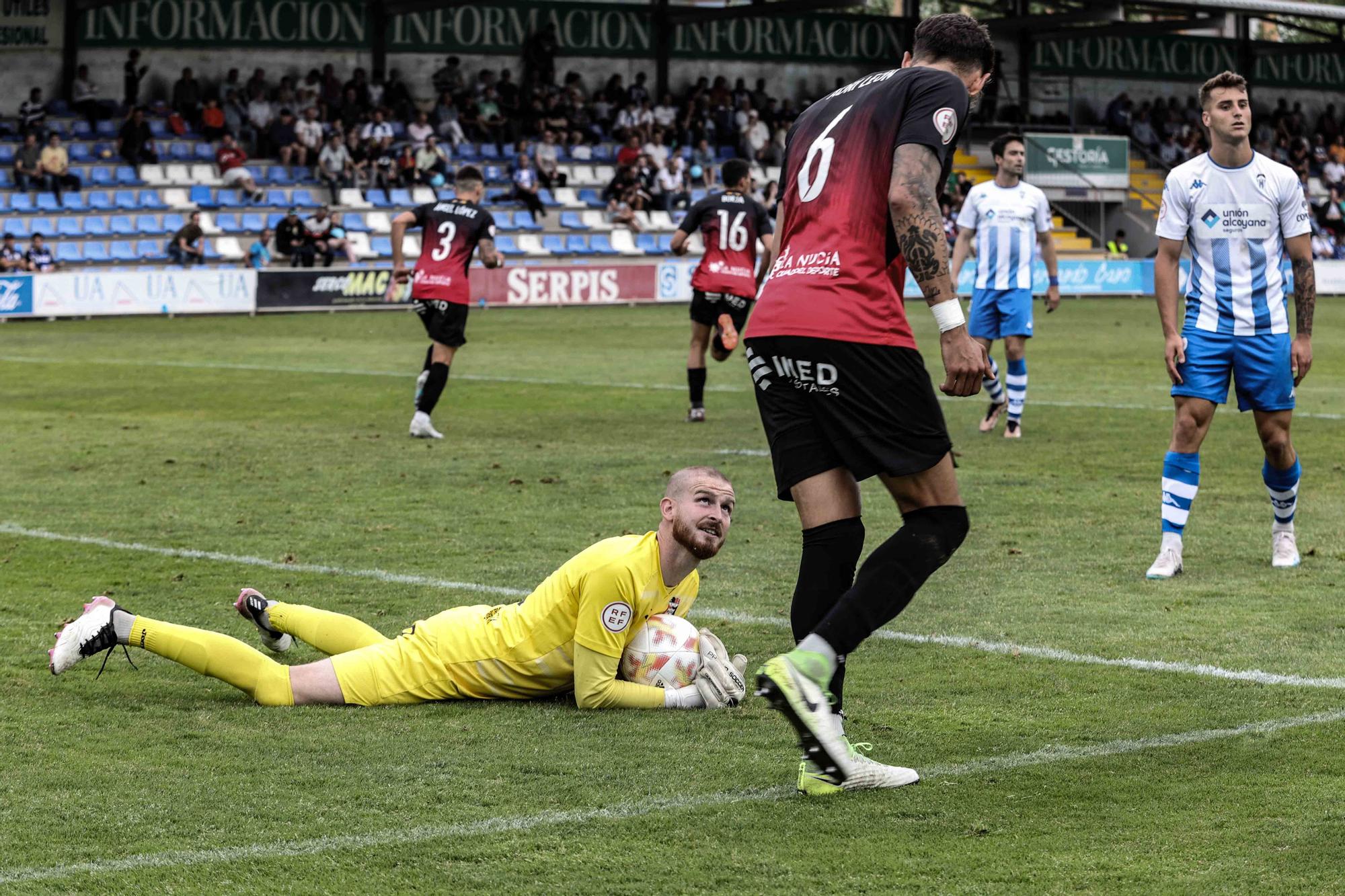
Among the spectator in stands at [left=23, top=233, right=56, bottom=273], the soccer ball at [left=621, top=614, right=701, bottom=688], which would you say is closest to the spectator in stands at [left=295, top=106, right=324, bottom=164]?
the spectator in stands at [left=23, top=233, right=56, bottom=273]

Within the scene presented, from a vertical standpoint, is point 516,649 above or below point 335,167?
below

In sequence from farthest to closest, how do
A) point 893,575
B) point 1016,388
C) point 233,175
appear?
point 233,175
point 1016,388
point 893,575

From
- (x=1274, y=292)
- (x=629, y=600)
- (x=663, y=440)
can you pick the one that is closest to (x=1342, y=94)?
(x=663, y=440)

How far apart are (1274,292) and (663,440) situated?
6.00 metres

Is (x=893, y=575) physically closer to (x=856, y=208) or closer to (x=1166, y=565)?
(x=856, y=208)

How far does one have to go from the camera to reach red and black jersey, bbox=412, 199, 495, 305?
1344 centimetres

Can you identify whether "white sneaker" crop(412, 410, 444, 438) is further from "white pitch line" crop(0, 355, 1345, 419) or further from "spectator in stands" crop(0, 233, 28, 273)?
Result: "spectator in stands" crop(0, 233, 28, 273)

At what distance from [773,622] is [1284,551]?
2.60 m

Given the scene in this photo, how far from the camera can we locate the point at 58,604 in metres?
6.88

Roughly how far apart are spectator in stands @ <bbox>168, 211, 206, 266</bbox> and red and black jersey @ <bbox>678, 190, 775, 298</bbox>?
18.0 m

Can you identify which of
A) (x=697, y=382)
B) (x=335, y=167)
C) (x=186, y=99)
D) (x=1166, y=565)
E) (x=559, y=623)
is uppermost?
(x=186, y=99)

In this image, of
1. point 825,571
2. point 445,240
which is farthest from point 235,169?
point 825,571

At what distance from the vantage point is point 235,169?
33531 mm

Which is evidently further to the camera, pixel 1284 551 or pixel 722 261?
pixel 722 261
